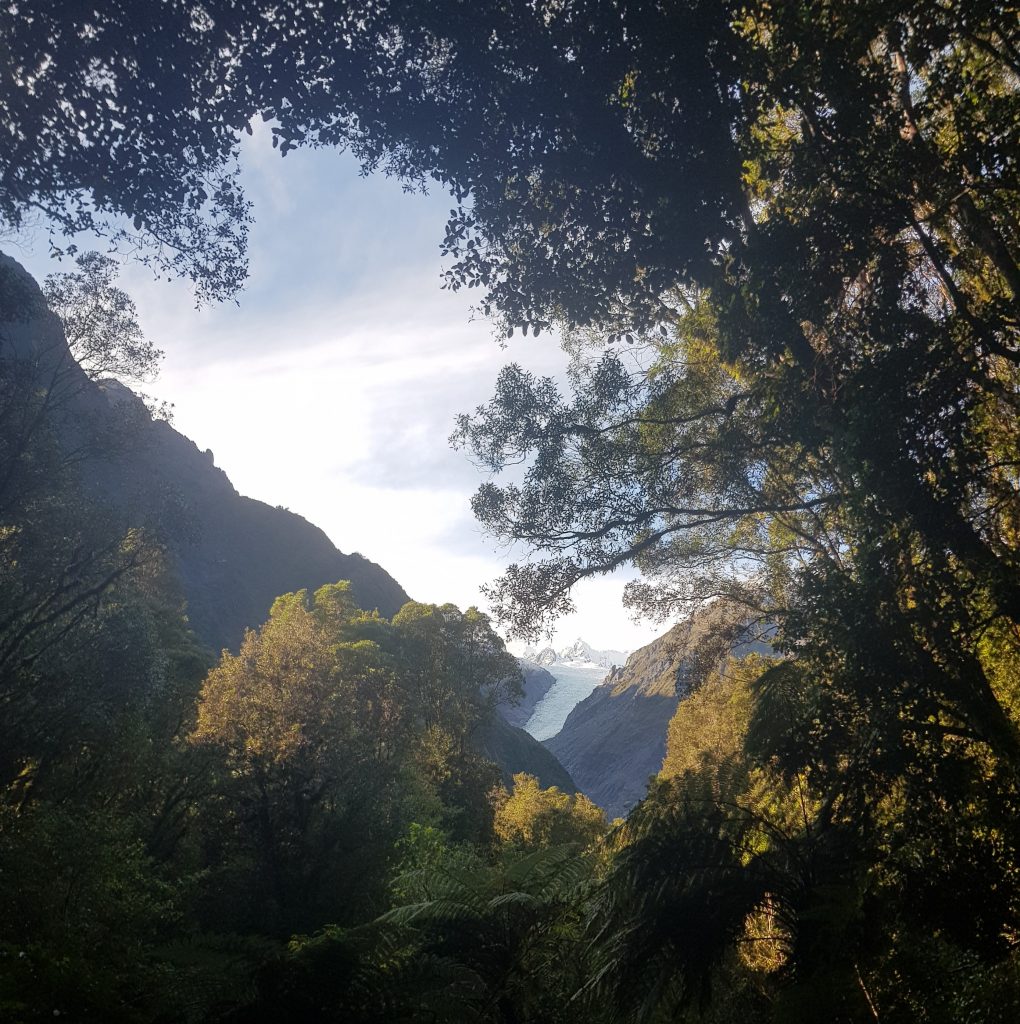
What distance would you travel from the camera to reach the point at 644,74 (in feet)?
21.6

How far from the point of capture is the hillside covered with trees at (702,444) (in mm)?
4777

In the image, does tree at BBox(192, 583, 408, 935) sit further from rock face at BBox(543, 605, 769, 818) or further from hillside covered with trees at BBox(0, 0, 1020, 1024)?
rock face at BBox(543, 605, 769, 818)

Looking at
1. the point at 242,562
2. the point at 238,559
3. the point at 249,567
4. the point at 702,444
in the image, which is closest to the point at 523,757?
the point at 249,567

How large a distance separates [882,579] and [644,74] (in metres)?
6.07

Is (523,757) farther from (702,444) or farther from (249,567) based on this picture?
(702,444)

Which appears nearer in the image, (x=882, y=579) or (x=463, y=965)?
(x=882, y=579)

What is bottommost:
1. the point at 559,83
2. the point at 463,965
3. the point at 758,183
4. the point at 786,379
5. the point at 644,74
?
the point at 463,965

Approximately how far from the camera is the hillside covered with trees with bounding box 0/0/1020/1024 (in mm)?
4777

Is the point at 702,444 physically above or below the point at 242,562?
below

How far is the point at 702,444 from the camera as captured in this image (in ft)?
29.0

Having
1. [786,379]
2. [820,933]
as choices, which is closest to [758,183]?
[786,379]

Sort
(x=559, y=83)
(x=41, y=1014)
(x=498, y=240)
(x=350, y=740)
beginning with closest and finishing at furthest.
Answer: (x=41, y=1014) → (x=559, y=83) → (x=498, y=240) → (x=350, y=740)

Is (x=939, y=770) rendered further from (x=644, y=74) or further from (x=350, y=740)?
(x=350, y=740)

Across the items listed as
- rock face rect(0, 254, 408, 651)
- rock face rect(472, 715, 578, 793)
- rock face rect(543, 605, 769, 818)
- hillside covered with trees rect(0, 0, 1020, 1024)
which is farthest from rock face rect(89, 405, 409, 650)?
hillside covered with trees rect(0, 0, 1020, 1024)
